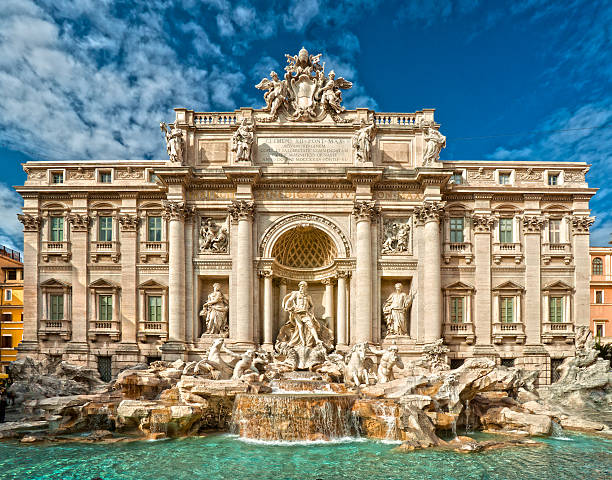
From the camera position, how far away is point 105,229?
25.0 metres

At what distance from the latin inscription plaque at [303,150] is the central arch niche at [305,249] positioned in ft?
13.2

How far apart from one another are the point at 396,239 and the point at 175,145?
1354cm

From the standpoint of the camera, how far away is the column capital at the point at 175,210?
922 inches

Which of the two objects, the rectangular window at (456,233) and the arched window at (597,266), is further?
the arched window at (597,266)

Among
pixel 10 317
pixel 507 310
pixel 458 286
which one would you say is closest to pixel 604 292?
pixel 507 310

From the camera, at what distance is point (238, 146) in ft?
77.4

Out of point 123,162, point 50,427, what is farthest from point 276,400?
point 123,162

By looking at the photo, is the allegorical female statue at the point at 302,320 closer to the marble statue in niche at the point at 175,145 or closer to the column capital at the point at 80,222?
the marble statue in niche at the point at 175,145

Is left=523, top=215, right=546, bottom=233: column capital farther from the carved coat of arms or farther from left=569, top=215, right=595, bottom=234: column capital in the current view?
the carved coat of arms

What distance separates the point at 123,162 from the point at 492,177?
71.8 feet

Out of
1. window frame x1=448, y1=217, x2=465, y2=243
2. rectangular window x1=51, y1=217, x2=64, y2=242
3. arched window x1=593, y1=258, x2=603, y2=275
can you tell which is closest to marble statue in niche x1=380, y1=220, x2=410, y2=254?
window frame x1=448, y1=217, x2=465, y2=243

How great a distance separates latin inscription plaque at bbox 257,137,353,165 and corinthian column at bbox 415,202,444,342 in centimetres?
543

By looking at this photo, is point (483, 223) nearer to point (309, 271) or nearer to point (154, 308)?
point (309, 271)

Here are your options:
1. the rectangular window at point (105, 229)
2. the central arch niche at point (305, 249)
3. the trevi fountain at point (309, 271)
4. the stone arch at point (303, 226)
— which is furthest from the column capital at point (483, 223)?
the rectangular window at point (105, 229)
